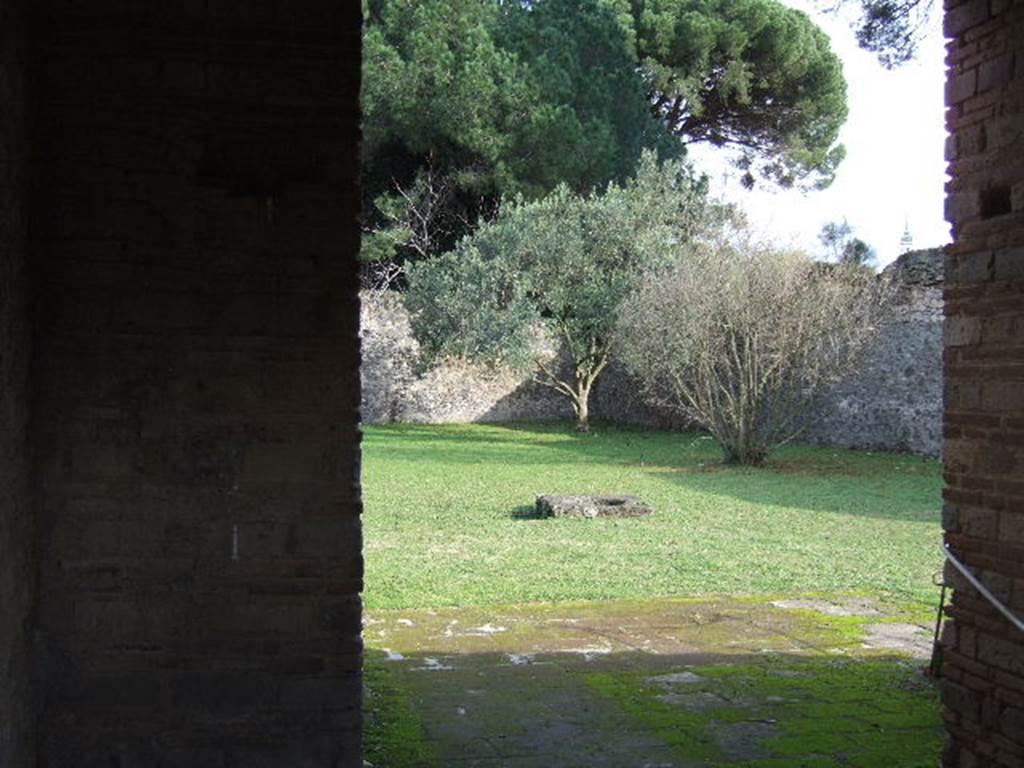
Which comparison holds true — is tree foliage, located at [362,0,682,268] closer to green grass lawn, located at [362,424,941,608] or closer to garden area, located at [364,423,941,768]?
green grass lawn, located at [362,424,941,608]

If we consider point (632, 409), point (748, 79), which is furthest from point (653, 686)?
point (748, 79)

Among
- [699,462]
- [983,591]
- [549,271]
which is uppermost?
[549,271]

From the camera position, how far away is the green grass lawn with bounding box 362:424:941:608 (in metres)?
6.92

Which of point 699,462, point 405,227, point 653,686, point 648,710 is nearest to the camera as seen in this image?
point 648,710

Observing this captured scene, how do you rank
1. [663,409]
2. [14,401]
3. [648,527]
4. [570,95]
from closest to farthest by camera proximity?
[14,401] < [648,527] < [663,409] < [570,95]

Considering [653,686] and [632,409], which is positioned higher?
[632,409]

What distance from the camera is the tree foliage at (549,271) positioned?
60.5 feet

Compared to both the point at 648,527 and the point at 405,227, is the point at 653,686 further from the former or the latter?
the point at 405,227

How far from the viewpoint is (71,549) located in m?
3.06

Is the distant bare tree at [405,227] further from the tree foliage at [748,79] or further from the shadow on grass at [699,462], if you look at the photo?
the tree foliage at [748,79]

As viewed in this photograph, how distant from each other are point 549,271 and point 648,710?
581 inches

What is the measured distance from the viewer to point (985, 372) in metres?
3.45

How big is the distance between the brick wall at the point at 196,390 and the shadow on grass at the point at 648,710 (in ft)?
2.74

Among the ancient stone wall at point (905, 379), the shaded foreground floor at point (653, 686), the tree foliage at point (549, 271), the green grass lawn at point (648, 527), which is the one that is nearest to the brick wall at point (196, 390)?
the shaded foreground floor at point (653, 686)
